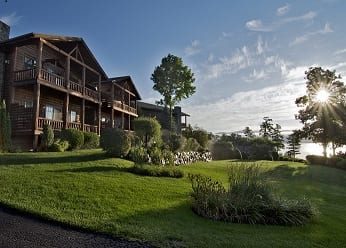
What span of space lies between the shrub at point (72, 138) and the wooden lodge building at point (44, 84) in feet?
4.82

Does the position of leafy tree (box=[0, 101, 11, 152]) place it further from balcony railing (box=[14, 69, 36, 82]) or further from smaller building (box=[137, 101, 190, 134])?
smaller building (box=[137, 101, 190, 134])

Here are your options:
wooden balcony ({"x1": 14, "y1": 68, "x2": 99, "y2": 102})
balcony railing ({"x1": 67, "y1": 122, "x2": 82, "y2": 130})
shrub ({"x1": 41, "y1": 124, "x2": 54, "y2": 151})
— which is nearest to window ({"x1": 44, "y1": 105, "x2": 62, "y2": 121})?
balcony railing ({"x1": 67, "y1": 122, "x2": 82, "y2": 130})

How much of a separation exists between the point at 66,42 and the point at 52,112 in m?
5.70

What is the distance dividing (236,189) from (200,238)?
9.93 ft

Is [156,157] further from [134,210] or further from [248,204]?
[134,210]

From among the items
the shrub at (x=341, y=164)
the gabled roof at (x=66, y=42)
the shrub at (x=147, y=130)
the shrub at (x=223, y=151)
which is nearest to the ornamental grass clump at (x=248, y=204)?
the shrub at (x=147, y=130)

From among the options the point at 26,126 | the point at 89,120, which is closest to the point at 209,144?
the point at 89,120

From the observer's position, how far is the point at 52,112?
25875 mm

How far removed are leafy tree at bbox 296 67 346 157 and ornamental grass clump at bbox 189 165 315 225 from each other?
33674 mm

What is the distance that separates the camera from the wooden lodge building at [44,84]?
20188 mm

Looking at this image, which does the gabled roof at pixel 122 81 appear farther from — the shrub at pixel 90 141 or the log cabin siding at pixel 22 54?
the shrub at pixel 90 141

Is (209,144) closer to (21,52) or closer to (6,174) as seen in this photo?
(21,52)

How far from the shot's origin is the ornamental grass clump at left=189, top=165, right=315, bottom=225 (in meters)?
8.30

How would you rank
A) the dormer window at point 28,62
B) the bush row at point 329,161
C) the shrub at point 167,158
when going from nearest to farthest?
the shrub at point 167,158, the dormer window at point 28,62, the bush row at point 329,161
